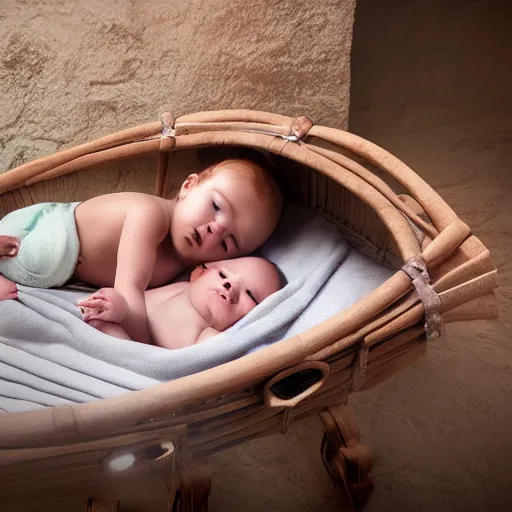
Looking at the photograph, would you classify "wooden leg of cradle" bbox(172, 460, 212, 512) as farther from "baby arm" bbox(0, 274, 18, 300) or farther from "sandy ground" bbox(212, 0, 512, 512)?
"baby arm" bbox(0, 274, 18, 300)

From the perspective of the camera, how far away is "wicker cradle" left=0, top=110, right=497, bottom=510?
2.56 feet

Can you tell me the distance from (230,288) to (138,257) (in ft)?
0.48

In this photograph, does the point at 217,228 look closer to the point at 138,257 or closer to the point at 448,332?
the point at 138,257

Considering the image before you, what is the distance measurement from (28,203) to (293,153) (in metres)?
0.47

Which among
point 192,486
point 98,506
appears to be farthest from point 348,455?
point 98,506

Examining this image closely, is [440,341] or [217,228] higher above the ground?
[217,228]

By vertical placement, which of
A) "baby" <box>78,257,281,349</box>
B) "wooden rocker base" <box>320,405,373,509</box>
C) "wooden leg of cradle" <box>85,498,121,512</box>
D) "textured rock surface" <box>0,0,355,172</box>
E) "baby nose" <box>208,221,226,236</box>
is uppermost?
"textured rock surface" <box>0,0,355,172</box>

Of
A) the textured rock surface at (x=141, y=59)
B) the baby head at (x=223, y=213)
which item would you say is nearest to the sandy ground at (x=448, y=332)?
the baby head at (x=223, y=213)

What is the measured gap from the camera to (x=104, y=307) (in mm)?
978

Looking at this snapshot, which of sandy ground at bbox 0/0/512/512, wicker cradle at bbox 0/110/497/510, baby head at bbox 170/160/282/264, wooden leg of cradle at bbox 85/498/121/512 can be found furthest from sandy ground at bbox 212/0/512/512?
baby head at bbox 170/160/282/264

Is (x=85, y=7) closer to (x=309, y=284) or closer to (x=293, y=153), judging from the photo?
(x=293, y=153)

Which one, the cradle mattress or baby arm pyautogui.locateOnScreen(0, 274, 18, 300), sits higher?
baby arm pyautogui.locateOnScreen(0, 274, 18, 300)

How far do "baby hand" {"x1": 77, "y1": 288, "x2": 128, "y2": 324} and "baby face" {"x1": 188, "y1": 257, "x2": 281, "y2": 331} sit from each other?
0.14 meters

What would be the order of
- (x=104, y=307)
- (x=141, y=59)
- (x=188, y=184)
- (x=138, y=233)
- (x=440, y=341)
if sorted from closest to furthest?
(x=104, y=307)
(x=138, y=233)
(x=188, y=184)
(x=141, y=59)
(x=440, y=341)
